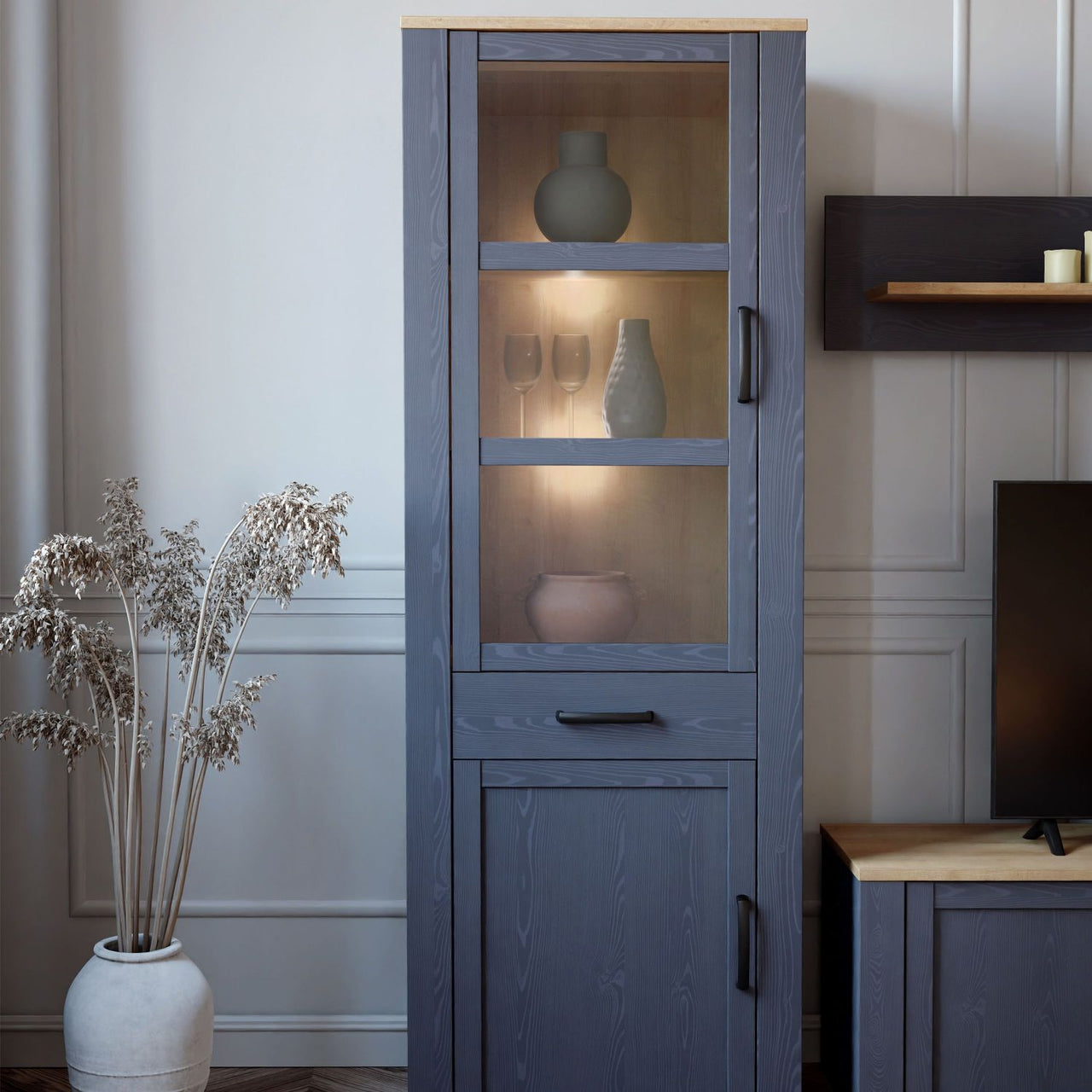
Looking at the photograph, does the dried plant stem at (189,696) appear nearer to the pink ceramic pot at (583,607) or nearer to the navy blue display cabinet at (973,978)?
the pink ceramic pot at (583,607)

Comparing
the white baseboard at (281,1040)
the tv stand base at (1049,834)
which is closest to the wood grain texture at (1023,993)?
the tv stand base at (1049,834)

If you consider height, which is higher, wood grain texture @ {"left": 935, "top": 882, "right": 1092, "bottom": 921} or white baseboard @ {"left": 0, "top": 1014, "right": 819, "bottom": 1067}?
wood grain texture @ {"left": 935, "top": 882, "right": 1092, "bottom": 921}

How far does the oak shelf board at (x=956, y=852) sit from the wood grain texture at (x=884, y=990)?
4cm

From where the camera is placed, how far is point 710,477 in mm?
1773

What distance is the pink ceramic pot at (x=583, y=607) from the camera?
178cm

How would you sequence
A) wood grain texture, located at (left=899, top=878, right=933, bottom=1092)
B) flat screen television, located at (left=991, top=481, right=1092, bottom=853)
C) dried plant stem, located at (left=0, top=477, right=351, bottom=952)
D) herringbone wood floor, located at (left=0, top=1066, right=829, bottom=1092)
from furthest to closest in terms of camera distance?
herringbone wood floor, located at (left=0, top=1066, right=829, bottom=1092) → flat screen television, located at (left=991, top=481, right=1092, bottom=853) → wood grain texture, located at (left=899, top=878, right=933, bottom=1092) → dried plant stem, located at (left=0, top=477, right=351, bottom=952)

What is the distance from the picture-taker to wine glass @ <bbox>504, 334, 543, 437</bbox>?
1.76 meters

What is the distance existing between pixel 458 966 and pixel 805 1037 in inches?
34.2

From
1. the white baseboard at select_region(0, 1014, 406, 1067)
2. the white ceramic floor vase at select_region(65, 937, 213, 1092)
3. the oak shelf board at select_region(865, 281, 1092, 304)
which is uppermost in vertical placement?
the oak shelf board at select_region(865, 281, 1092, 304)

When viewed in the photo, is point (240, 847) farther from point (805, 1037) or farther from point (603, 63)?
point (603, 63)

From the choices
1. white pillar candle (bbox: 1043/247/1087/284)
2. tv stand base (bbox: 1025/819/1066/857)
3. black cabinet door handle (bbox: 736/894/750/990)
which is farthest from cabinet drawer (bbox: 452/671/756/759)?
white pillar candle (bbox: 1043/247/1087/284)

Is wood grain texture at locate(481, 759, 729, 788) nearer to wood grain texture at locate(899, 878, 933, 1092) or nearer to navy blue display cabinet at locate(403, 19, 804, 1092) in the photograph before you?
navy blue display cabinet at locate(403, 19, 804, 1092)

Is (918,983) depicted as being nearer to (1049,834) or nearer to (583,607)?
(1049,834)

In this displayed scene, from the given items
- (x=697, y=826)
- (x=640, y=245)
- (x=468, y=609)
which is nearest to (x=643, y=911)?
(x=697, y=826)
